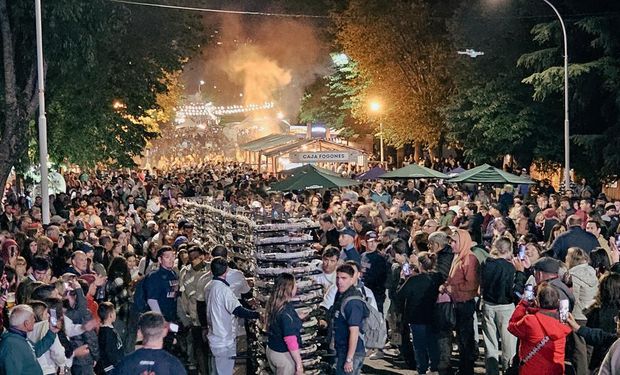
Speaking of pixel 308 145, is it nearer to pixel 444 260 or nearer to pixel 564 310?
pixel 444 260

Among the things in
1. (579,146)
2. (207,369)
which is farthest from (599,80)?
(207,369)

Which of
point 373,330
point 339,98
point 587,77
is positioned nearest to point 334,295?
point 373,330

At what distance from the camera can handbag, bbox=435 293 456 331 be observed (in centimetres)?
1150

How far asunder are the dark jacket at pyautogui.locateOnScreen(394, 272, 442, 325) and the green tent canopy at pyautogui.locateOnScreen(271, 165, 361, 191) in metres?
11.1

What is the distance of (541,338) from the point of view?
A: 870cm

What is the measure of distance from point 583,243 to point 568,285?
9.30 ft

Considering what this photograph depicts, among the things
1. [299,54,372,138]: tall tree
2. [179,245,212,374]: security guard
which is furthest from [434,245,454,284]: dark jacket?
[299,54,372,138]: tall tree

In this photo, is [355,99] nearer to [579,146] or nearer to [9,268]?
[579,146]

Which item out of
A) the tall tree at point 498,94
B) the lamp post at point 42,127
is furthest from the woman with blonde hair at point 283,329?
the tall tree at point 498,94

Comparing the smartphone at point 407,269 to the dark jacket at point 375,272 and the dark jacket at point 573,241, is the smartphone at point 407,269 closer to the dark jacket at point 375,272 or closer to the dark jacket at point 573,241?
the dark jacket at point 375,272

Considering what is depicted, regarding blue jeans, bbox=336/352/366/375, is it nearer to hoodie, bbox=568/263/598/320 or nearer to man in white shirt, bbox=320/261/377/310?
man in white shirt, bbox=320/261/377/310

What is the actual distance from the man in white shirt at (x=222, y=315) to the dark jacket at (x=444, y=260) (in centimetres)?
290

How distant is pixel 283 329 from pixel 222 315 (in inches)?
61.1

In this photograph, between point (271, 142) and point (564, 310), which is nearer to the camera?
point (564, 310)
